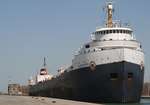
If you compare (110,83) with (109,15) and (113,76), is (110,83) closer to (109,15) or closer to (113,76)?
(113,76)

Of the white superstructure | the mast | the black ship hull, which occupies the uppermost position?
the mast

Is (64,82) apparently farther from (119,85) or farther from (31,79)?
(31,79)

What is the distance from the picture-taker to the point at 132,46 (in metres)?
46.0

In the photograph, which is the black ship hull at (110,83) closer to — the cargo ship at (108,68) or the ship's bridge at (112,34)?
the cargo ship at (108,68)

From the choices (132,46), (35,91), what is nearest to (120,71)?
(132,46)

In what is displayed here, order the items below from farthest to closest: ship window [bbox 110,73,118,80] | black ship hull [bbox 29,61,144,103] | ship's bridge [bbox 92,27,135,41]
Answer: ship's bridge [bbox 92,27,135,41]
ship window [bbox 110,73,118,80]
black ship hull [bbox 29,61,144,103]

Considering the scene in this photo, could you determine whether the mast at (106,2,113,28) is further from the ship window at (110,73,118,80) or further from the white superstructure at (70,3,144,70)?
the ship window at (110,73,118,80)

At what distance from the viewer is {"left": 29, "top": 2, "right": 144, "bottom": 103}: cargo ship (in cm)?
4200

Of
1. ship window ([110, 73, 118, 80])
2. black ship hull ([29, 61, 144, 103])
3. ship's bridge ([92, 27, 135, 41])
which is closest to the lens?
black ship hull ([29, 61, 144, 103])

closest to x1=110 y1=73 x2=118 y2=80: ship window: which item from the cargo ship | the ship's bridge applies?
the cargo ship

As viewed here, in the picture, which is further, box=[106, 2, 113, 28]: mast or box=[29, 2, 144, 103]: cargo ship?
box=[106, 2, 113, 28]: mast

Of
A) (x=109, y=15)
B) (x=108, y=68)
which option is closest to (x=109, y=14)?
(x=109, y=15)

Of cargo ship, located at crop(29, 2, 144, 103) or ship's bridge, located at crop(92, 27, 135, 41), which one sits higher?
ship's bridge, located at crop(92, 27, 135, 41)

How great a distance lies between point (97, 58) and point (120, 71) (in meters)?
3.32
